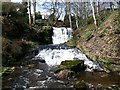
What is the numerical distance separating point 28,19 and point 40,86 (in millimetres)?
A: 16817

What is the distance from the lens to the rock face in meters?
12.9

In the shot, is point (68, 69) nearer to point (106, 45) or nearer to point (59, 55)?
point (59, 55)

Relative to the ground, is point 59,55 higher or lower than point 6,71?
higher

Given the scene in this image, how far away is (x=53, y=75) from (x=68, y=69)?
3.07 feet

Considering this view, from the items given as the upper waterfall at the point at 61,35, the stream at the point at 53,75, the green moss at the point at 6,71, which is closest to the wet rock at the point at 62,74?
the stream at the point at 53,75

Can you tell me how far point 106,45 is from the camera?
1739 cm

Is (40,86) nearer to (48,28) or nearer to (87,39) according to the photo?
(87,39)

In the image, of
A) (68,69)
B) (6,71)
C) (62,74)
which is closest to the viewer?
(62,74)

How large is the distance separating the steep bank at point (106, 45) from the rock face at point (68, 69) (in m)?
2.10

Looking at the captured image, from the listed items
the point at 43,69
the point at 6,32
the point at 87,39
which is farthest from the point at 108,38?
the point at 6,32

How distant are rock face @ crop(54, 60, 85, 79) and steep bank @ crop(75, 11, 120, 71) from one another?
2097mm

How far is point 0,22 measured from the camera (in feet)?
60.4

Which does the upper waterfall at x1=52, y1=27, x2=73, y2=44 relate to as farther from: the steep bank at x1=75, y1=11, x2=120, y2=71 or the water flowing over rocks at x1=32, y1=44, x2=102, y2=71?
the water flowing over rocks at x1=32, y1=44, x2=102, y2=71

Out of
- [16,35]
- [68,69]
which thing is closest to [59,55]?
[68,69]
